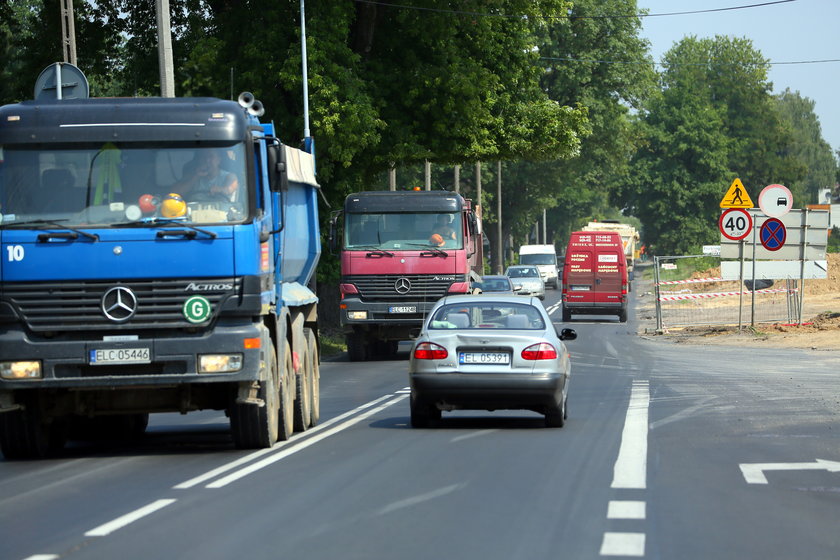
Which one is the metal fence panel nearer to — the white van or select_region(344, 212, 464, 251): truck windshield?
the white van

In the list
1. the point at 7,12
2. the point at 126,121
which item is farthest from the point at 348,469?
the point at 7,12

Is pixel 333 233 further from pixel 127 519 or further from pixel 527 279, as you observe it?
pixel 527 279

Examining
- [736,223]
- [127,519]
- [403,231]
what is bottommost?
[127,519]

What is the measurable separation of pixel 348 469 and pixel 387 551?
12.9 feet

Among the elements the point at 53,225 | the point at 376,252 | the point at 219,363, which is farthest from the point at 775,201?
the point at 53,225

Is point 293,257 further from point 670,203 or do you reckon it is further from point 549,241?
point 549,241

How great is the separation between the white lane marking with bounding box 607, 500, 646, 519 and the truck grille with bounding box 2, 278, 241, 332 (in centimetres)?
435

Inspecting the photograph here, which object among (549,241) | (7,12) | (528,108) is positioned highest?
(7,12)

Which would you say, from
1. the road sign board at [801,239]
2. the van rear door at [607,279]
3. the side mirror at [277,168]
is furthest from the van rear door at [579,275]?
the side mirror at [277,168]

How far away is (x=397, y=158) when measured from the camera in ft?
117

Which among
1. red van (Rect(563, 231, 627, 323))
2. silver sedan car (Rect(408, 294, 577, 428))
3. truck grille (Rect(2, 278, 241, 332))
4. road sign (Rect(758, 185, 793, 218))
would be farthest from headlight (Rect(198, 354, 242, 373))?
red van (Rect(563, 231, 627, 323))

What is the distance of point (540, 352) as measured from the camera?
1496 centimetres

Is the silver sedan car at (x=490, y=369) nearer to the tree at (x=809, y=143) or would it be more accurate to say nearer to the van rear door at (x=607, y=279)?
the van rear door at (x=607, y=279)

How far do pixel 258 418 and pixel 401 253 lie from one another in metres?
15.2
